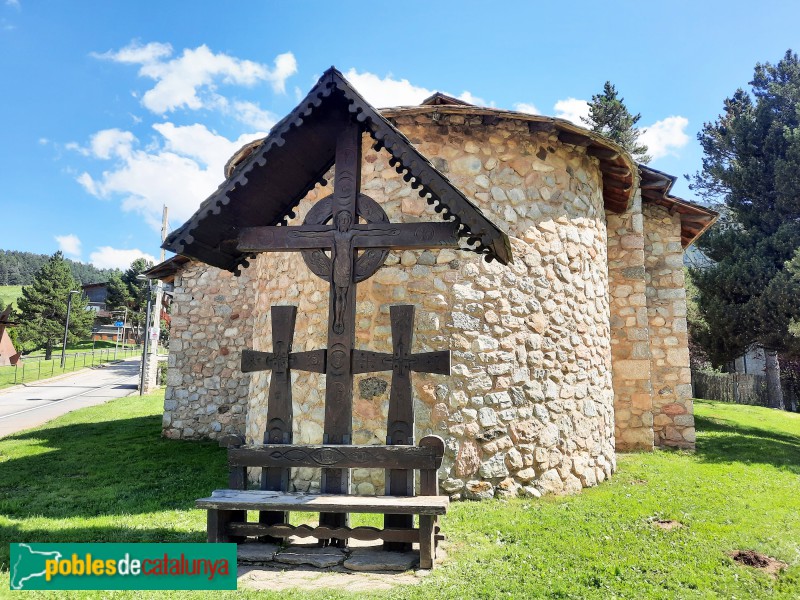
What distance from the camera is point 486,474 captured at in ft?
19.5

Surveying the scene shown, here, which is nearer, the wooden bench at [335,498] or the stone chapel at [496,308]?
the wooden bench at [335,498]

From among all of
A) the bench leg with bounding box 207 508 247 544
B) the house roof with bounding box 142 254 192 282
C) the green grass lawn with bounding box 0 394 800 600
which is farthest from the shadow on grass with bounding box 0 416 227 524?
the house roof with bounding box 142 254 192 282

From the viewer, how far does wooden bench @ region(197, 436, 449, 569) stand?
11.4ft

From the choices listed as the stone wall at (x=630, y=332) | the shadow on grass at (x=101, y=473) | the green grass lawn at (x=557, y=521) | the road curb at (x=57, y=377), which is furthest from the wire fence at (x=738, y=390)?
the road curb at (x=57, y=377)

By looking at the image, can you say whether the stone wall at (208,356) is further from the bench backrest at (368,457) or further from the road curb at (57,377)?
the road curb at (57,377)

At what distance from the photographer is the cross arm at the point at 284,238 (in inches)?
157

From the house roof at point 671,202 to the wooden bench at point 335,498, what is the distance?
7.99 meters

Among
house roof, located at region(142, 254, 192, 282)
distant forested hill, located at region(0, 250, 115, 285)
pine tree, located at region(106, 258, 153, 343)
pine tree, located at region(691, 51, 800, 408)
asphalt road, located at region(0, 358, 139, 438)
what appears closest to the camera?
house roof, located at region(142, 254, 192, 282)

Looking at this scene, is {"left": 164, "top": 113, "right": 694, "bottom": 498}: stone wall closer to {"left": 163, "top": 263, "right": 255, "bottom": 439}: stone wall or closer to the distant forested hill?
{"left": 163, "top": 263, "right": 255, "bottom": 439}: stone wall

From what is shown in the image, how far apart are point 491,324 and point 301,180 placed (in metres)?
2.98

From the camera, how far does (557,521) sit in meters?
5.16

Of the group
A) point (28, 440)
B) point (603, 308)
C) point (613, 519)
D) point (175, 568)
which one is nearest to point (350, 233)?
point (175, 568)

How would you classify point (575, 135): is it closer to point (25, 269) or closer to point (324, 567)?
point (324, 567)

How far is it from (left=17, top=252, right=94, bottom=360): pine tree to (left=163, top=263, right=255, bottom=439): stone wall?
42341 mm
